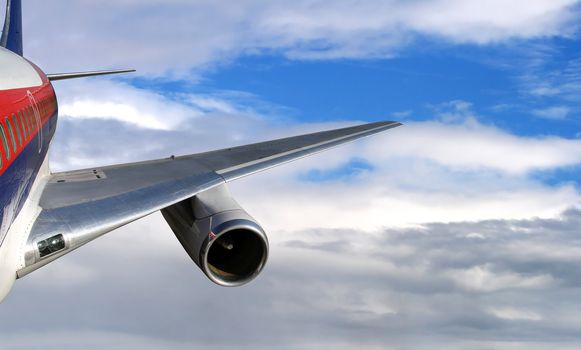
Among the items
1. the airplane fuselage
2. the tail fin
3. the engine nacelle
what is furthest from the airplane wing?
the tail fin

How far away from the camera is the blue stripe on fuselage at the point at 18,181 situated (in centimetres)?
973

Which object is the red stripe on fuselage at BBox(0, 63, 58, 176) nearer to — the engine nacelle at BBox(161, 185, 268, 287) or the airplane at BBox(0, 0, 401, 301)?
the airplane at BBox(0, 0, 401, 301)

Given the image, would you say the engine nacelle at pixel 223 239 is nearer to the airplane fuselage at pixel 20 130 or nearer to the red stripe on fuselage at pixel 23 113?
the airplane fuselage at pixel 20 130

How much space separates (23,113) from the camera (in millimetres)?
12219

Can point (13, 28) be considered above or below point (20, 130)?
above

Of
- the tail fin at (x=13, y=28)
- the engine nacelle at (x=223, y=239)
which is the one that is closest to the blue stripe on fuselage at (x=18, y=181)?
the engine nacelle at (x=223, y=239)

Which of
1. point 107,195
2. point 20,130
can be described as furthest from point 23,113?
point 107,195

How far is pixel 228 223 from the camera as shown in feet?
41.7

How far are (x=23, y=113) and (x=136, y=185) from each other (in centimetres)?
245

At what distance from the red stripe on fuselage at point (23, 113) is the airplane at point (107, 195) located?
0.07ft

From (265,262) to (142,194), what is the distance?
8.25 ft

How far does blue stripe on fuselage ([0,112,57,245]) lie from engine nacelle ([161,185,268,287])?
285cm

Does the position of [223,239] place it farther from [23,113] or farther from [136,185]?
[23,113]

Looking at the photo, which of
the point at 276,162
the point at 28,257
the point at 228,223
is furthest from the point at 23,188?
the point at 276,162
